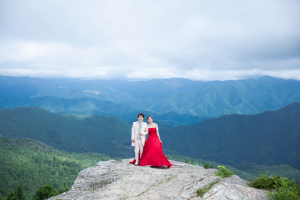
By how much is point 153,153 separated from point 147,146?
0.84 m

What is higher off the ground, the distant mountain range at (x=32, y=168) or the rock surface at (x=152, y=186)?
the rock surface at (x=152, y=186)

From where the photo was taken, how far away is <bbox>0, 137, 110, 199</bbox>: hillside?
9338cm

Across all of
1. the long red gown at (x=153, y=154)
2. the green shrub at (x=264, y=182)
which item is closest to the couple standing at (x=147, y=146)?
the long red gown at (x=153, y=154)

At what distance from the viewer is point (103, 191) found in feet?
35.6

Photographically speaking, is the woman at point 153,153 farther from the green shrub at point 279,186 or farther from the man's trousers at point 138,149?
the green shrub at point 279,186

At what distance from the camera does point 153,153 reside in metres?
15.5

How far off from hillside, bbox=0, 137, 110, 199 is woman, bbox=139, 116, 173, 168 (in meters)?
89.9

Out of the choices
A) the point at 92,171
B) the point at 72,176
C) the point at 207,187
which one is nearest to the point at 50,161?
the point at 72,176

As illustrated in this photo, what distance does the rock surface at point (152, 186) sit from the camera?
384 inches

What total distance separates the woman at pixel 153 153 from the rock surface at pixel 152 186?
4.17 ft

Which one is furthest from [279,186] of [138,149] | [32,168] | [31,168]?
[32,168]

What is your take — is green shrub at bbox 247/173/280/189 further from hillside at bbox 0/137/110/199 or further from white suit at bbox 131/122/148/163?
hillside at bbox 0/137/110/199

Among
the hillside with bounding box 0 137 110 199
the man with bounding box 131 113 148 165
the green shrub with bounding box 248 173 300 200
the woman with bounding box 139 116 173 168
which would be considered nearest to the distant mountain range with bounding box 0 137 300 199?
the hillside with bounding box 0 137 110 199

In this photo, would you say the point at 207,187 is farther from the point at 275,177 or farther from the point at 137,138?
the point at 137,138
